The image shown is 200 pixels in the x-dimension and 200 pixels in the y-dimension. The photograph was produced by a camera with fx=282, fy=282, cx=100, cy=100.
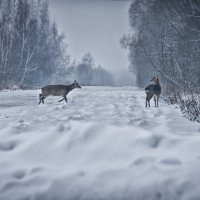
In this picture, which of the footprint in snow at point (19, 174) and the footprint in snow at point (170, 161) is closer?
the footprint in snow at point (19, 174)

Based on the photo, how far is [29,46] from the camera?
2816cm

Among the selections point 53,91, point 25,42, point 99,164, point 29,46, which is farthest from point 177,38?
point 29,46

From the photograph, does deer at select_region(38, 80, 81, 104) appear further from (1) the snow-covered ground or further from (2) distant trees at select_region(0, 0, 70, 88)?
(2) distant trees at select_region(0, 0, 70, 88)

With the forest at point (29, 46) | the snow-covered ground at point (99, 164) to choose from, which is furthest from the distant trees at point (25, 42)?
the snow-covered ground at point (99, 164)

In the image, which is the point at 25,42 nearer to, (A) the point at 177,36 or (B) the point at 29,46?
(B) the point at 29,46

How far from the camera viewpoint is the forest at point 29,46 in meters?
25.0

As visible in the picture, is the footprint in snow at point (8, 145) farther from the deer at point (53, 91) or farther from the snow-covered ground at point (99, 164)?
the deer at point (53, 91)

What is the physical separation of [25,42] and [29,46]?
1.96 metres

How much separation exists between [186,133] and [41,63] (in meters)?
30.1

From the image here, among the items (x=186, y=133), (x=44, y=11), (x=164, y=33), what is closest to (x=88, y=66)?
(x=44, y=11)

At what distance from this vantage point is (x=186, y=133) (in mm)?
4332

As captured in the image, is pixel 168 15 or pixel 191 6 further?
pixel 168 15

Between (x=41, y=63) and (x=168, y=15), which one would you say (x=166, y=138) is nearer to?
(x=168, y=15)

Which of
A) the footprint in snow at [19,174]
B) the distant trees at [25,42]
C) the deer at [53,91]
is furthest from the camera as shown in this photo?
the distant trees at [25,42]
